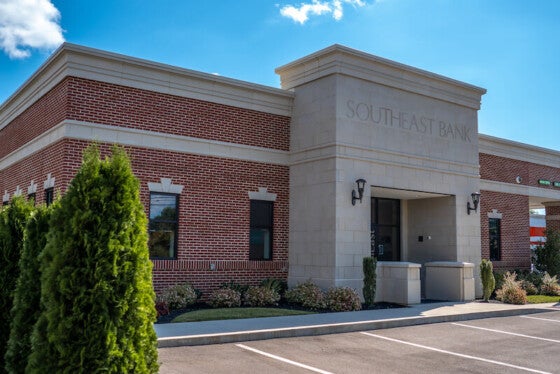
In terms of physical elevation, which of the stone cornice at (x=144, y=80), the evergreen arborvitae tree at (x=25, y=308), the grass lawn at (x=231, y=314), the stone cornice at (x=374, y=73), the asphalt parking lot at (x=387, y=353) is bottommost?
the asphalt parking lot at (x=387, y=353)

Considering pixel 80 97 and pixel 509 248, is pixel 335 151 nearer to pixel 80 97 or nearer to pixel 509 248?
pixel 80 97

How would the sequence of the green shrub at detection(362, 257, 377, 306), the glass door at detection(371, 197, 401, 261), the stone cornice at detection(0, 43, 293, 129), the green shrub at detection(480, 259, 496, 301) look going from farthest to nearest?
the glass door at detection(371, 197, 401, 261)
the green shrub at detection(480, 259, 496, 301)
the green shrub at detection(362, 257, 377, 306)
the stone cornice at detection(0, 43, 293, 129)

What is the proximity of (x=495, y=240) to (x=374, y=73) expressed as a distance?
1007 cm

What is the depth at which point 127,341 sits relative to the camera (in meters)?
5.04

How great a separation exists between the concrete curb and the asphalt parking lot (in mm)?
170

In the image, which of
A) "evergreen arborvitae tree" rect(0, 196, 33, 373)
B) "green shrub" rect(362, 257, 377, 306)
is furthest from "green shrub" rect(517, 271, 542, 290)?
"evergreen arborvitae tree" rect(0, 196, 33, 373)

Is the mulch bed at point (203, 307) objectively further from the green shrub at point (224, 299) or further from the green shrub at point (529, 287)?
the green shrub at point (529, 287)

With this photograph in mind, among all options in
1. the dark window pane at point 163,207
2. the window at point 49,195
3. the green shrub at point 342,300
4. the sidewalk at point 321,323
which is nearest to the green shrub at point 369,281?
the green shrub at point 342,300

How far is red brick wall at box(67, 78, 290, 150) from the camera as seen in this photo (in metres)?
14.6

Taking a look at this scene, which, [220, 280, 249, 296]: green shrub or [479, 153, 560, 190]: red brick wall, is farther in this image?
[479, 153, 560, 190]: red brick wall

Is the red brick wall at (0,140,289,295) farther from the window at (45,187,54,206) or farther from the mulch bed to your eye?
the mulch bed

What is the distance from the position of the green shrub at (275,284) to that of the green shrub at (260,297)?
0.55 meters

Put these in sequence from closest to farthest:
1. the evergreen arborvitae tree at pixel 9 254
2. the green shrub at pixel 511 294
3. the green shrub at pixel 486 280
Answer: the evergreen arborvitae tree at pixel 9 254 < the green shrub at pixel 511 294 < the green shrub at pixel 486 280

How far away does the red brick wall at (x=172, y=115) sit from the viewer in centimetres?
1462
